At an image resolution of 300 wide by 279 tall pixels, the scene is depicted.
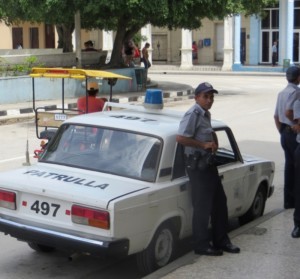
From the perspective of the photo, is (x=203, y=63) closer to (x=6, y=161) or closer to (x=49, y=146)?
(x=6, y=161)

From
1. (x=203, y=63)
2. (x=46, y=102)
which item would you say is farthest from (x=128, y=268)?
(x=203, y=63)

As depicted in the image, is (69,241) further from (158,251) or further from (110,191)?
(158,251)

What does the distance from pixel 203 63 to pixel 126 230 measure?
145 feet

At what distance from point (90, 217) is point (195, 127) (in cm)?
127

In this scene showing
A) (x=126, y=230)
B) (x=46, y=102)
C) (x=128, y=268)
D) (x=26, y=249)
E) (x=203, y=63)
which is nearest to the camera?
(x=126, y=230)

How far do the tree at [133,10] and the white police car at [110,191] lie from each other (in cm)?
1451

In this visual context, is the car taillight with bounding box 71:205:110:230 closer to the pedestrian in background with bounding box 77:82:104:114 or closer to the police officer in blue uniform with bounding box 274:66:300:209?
the police officer in blue uniform with bounding box 274:66:300:209

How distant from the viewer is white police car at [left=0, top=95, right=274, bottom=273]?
5141 millimetres

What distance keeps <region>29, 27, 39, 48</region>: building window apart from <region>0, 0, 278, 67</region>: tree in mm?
26296

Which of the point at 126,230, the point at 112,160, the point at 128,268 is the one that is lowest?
the point at 128,268

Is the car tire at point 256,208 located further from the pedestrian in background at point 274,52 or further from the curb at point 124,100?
the pedestrian in background at point 274,52

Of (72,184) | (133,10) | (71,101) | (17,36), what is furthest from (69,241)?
(17,36)

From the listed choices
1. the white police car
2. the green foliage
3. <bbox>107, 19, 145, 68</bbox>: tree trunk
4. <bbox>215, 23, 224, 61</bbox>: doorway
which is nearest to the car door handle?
the white police car

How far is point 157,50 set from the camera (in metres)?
52.4
